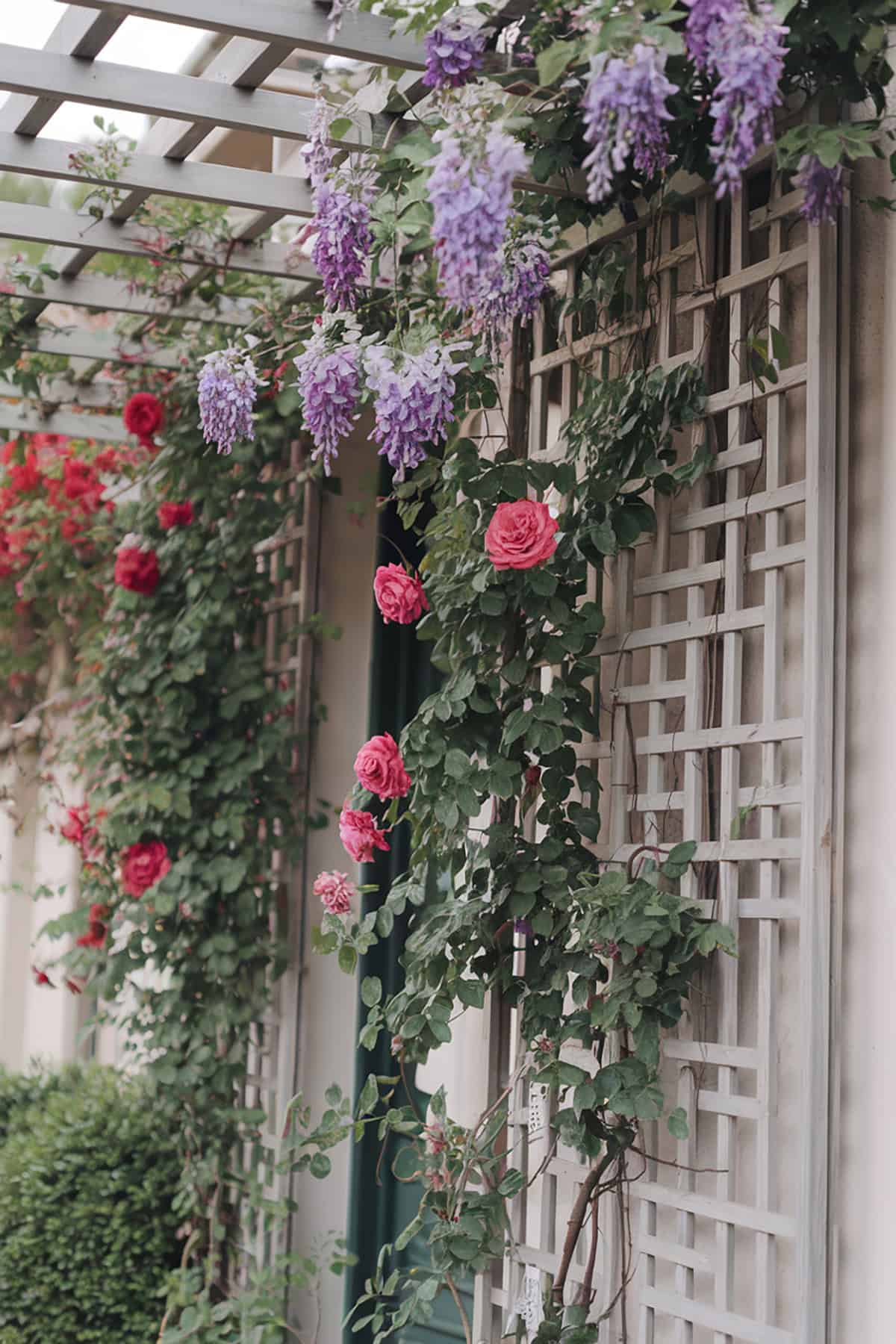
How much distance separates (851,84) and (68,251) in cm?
197

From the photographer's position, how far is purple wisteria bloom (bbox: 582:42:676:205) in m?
1.68

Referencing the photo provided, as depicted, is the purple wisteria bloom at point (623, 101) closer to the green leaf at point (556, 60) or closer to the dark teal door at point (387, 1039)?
the green leaf at point (556, 60)

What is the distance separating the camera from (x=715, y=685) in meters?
2.37

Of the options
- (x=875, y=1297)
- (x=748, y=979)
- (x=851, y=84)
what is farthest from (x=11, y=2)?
(x=875, y=1297)

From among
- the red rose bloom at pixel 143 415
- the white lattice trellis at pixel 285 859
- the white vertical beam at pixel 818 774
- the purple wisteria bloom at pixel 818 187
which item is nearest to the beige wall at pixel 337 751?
the white lattice trellis at pixel 285 859

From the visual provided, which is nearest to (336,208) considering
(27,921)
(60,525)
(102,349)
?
(102,349)

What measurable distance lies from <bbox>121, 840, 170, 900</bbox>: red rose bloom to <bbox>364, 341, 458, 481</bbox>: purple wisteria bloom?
1.97 meters

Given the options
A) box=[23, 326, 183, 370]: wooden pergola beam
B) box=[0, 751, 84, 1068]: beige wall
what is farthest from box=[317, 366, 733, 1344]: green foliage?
box=[0, 751, 84, 1068]: beige wall

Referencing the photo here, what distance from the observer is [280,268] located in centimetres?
341

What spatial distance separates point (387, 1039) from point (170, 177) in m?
2.30

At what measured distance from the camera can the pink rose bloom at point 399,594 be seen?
260 cm

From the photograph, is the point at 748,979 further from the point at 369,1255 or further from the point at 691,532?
the point at 369,1255

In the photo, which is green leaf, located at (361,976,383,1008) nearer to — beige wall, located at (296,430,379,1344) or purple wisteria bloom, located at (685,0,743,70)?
beige wall, located at (296,430,379,1344)

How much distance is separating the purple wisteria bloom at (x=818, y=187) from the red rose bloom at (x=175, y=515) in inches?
93.2
